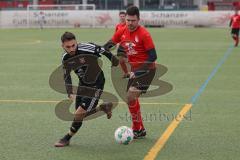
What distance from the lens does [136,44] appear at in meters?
8.25

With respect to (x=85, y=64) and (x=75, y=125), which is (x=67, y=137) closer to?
(x=75, y=125)

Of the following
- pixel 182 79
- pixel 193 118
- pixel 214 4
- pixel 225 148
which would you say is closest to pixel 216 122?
pixel 193 118

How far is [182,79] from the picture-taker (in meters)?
15.1

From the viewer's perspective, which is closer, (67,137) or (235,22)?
(67,137)

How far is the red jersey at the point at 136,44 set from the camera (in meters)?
8.13

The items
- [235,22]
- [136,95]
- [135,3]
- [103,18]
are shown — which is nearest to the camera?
[136,95]

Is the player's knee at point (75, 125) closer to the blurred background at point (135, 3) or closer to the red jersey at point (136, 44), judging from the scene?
the red jersey at point (136, 44)

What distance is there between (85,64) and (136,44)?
0.90 metres

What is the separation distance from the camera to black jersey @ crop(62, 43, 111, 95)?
7.85m

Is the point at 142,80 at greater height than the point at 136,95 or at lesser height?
greater

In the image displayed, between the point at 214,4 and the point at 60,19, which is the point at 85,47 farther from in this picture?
the point at 214,4

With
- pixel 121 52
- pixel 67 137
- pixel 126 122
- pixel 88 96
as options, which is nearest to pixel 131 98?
pixel 88 96

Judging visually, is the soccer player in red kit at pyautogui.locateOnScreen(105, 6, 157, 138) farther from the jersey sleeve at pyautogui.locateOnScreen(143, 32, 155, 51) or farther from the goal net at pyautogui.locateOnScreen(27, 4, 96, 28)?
the goal net at pyautogui.locateOnScreen(27, 4, 96, 28)

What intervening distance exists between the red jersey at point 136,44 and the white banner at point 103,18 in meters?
33.4
